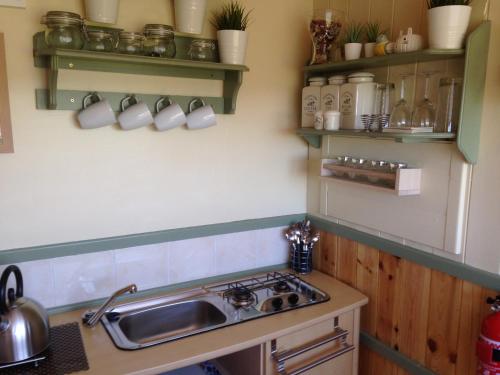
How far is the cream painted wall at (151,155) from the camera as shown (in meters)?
1.55

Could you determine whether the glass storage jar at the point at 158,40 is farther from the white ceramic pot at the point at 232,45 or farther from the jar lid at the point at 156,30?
the white ceramic pot at the point at 232,45

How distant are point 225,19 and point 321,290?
47.9 inches

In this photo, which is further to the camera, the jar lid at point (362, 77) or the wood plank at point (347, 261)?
the wood plank at point (347, 261)

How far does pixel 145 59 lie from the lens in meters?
1.52

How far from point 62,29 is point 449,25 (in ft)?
4.14

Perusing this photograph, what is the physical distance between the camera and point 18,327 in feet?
4.33

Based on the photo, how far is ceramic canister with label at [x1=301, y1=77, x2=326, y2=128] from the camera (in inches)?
75.5

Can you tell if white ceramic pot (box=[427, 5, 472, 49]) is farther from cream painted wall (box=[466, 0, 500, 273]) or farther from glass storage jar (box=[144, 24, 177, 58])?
glass storage jar (box=[144, 24, 177, 58])

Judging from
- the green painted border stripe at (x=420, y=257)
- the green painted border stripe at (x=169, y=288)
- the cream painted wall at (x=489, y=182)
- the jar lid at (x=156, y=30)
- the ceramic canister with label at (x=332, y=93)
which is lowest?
the green painted border stripe at (x=169, y=288)

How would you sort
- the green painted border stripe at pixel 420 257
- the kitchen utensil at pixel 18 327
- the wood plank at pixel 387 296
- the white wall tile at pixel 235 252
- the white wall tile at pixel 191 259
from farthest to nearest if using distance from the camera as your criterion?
the white wall tile at pixel 235 252, the white wall tile at pixel 191 259, the wood plank at pixel 387 296, the green painted border stripe at pixel 420 257, the kitchen utensil at pixel 18 327

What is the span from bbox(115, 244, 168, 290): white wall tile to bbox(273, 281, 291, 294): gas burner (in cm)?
49

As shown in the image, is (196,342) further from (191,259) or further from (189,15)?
(189,15)

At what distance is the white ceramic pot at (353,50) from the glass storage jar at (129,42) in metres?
0.81

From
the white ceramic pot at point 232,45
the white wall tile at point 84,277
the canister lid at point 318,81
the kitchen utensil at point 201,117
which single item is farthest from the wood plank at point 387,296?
the white wall tile at point 84,277
